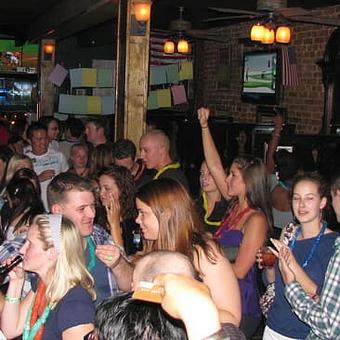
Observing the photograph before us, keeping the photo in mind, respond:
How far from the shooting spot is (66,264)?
232cm

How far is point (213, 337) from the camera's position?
1186 millimetres

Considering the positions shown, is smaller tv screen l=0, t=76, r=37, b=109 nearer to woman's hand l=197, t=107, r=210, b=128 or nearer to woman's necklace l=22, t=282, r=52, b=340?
woman's hand l=197, t=107, r=210, b=128

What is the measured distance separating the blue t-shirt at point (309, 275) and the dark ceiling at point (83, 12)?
189 inches

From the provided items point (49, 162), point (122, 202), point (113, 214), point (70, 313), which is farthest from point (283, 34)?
point (70, 313)

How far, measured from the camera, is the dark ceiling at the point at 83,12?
27.4 ft

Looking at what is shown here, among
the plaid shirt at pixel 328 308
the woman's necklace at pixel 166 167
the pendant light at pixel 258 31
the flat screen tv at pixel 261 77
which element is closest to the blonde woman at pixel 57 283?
the plaid shirt at pixel 328 308

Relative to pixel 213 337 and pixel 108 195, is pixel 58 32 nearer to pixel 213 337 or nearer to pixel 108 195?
pixel 108 195

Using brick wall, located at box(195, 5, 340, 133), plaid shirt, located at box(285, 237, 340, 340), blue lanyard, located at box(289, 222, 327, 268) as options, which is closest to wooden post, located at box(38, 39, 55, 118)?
brick wall, located at box(195, 5, 340, 133)

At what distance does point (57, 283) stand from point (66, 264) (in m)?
0.08

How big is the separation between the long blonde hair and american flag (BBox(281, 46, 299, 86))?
26.9 ft

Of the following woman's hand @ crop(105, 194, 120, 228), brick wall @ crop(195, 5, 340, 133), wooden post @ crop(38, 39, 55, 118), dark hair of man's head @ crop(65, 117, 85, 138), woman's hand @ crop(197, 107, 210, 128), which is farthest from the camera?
wooden post @ crop(38, 39, 55, 118)

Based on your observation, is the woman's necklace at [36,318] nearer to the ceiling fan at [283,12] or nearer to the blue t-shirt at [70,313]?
the blue t-shirt at [70,313]

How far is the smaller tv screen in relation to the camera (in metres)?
16.4

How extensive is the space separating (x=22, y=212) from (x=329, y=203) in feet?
5.90
